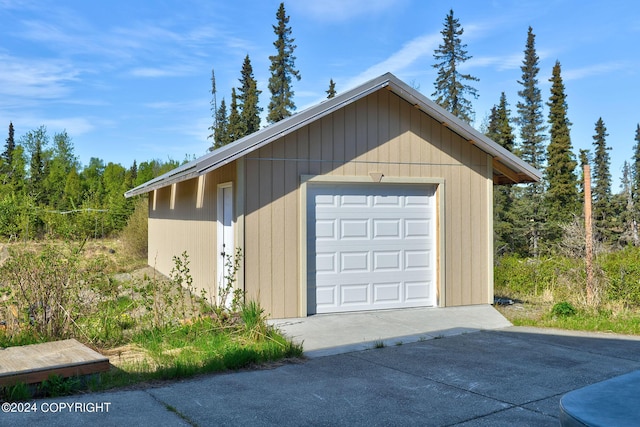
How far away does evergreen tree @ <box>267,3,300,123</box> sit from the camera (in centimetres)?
3522

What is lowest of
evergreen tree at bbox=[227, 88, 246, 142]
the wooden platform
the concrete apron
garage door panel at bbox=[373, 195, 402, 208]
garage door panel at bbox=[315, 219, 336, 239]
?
the concrete apron

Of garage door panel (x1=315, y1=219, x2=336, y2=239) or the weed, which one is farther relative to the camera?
garage door panel (x1=315, y1=219, x2=336, y2=239)

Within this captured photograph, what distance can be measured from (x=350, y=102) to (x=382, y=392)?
519 cm

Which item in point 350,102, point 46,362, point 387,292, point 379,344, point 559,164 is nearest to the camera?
point 46,362

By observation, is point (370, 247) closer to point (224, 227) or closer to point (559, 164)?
point (224, 227)

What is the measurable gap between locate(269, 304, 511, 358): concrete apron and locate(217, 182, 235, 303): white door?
153cm

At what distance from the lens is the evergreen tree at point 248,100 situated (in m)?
36.0

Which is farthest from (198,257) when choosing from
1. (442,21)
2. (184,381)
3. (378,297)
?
(442,21)

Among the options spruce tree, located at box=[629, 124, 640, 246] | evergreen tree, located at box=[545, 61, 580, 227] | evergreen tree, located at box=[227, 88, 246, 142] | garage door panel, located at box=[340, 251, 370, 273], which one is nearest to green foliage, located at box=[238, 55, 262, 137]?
evergreen tree, located at box=[227, 88, 246, 142]

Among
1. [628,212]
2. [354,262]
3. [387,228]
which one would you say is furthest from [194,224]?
[628,212]

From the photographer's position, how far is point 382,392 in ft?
16.9

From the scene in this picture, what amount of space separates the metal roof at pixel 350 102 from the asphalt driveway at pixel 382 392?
3325 millimetres

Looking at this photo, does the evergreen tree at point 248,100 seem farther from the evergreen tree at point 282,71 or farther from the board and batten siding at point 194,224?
the board and batten siding at point 194,224

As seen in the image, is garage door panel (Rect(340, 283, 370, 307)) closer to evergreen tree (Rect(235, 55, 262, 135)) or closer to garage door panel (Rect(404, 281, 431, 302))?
garage door panel (Rect(404, 281, 431, 302))
